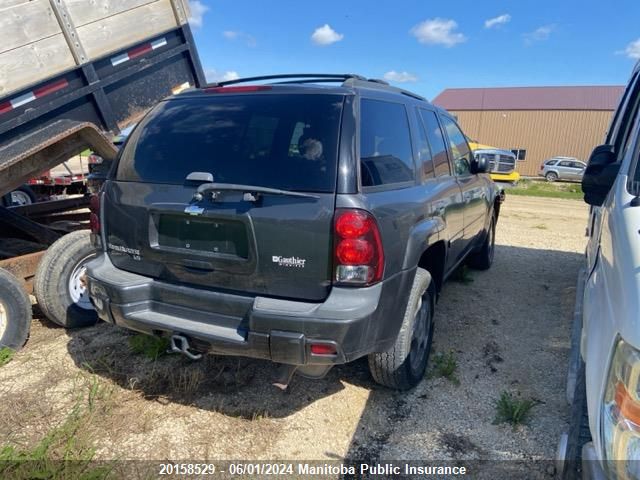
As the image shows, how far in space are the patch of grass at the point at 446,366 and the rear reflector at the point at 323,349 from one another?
4.87ft

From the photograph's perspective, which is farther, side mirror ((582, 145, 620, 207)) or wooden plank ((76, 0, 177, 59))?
wooden plank ((76, 0, 177, 59))

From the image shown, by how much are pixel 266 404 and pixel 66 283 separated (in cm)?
215

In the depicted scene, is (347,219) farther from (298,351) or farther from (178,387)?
(178,387)

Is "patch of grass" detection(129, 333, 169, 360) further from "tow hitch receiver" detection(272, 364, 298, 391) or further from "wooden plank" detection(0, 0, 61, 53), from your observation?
"wooden plank" detection(0, 0, 61, 53)

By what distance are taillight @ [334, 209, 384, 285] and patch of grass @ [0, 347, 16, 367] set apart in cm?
281

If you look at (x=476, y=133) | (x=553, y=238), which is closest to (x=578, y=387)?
(x=553, y=238)

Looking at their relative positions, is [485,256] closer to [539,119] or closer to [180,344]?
[180,344]

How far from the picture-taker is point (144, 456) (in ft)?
8.36

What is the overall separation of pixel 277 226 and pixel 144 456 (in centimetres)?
152

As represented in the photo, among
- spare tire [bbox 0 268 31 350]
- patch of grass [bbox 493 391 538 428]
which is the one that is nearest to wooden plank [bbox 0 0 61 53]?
spare tire [bbox 0 268 31 350]

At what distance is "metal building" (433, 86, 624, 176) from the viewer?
1463 inches

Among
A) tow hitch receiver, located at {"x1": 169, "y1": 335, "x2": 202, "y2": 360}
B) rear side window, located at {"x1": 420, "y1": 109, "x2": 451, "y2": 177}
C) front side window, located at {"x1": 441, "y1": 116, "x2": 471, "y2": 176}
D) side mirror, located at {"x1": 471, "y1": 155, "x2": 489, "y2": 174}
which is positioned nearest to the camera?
tow hitch receiver, located at {"x1": 169, "y1": 335, "x2": 202, "y2": 360}

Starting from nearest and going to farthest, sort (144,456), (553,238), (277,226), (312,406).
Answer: (277,226)
(144,456)
(312,406)
(553,238)

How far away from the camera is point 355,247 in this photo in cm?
234
